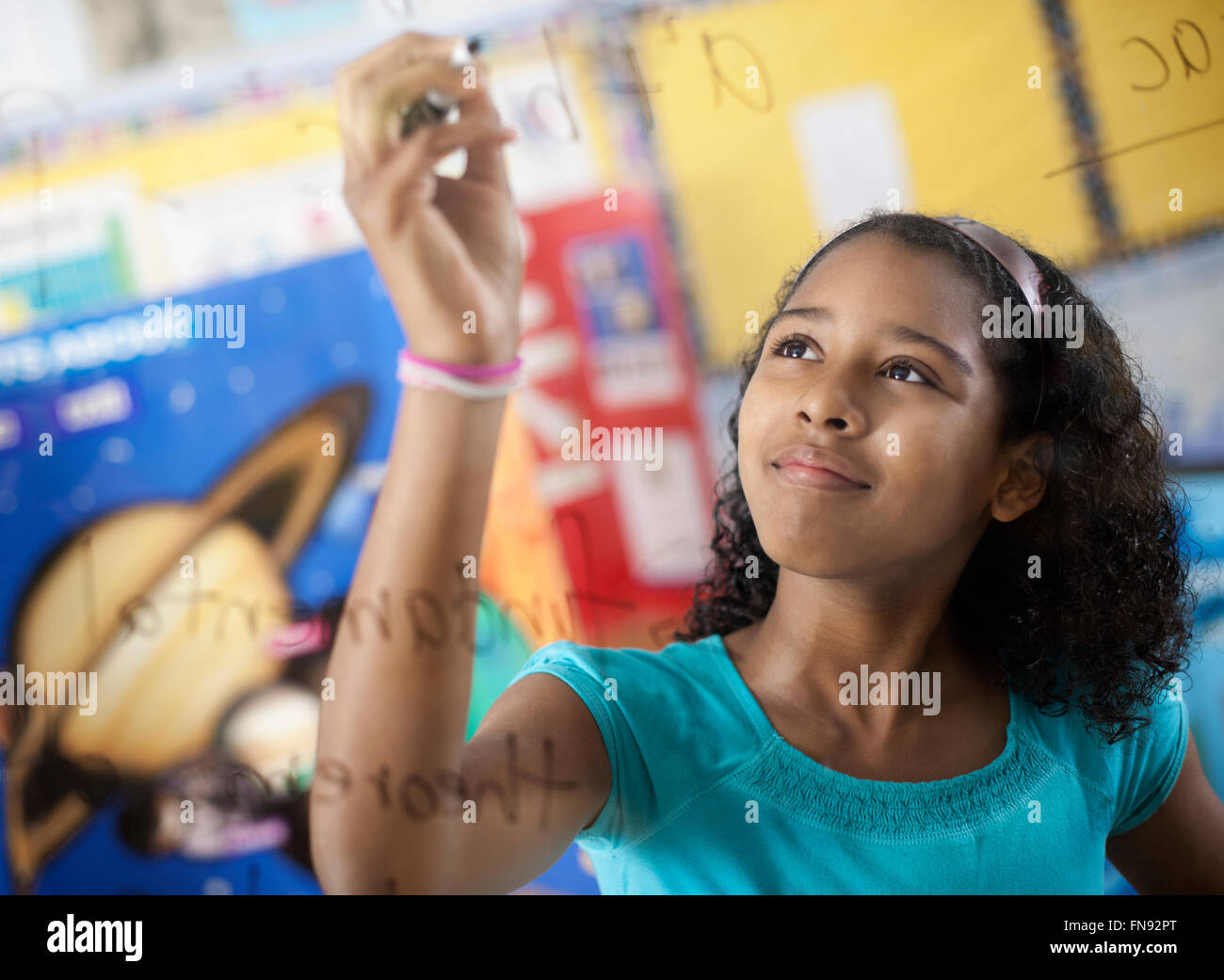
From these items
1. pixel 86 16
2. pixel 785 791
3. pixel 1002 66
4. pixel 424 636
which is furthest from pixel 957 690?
pixel 86 16

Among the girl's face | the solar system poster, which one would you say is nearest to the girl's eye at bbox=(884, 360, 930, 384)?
the girl's face

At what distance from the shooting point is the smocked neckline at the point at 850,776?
1.65 ft

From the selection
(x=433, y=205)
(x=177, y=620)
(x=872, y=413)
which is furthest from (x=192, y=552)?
(x=872, y=413)

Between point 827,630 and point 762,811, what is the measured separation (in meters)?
0.10

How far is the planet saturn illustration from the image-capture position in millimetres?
810

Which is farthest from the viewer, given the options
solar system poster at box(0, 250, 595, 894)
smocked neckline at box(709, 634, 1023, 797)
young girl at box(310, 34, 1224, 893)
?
solar system poster at box(0, 250, 595, 894)

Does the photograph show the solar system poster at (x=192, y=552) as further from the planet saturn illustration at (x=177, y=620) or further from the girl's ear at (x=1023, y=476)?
the girl's ear at (x=1023, y=476)

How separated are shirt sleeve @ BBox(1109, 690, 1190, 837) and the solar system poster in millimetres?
411

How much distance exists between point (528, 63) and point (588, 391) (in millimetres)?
248

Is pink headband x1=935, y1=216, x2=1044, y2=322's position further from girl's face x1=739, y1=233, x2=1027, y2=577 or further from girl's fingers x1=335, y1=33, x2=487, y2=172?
girl's fingers x1=335, y1=33, x2=487, y2=172

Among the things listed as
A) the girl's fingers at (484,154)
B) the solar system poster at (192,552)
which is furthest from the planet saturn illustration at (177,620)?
the girl's fingers at (484,154)

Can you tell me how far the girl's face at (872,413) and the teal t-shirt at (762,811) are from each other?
9 cm
